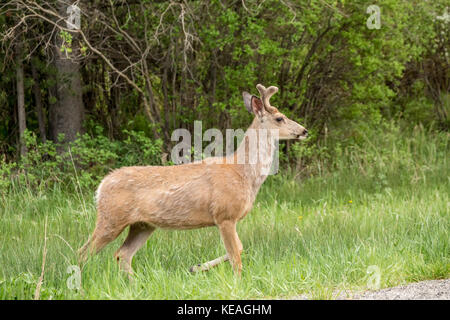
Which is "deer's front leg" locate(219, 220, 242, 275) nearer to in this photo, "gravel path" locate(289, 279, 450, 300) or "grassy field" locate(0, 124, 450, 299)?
"grassy field" locate(0, 124, 450, 299)

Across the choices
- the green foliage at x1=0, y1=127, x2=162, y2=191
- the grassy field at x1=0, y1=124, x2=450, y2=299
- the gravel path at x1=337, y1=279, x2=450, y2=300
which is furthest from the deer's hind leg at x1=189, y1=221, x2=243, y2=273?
the green foliage at x1=0, y1=127, x2=162, y2=191

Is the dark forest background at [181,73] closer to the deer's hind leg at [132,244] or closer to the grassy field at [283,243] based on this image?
the grassy field at [283,243]

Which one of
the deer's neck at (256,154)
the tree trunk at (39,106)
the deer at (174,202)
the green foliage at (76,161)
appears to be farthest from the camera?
the tree trunk at (39,106)

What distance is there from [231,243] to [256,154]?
1.01 m

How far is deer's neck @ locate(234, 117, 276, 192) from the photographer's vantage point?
6.95m

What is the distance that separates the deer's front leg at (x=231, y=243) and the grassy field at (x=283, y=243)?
0.11m

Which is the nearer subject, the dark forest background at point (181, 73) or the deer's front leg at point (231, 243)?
the deer's front leg at point (231, 243)

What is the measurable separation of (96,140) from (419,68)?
A: 8.33 metres

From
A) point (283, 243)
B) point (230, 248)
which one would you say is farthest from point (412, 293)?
point (283, 243)

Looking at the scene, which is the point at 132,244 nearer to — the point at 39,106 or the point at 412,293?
the point at 412,293

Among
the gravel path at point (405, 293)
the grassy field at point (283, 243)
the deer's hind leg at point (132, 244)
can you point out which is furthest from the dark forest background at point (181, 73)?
the gravel path at point (405, 293)

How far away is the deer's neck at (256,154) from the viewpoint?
274 inches

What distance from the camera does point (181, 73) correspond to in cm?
1299
